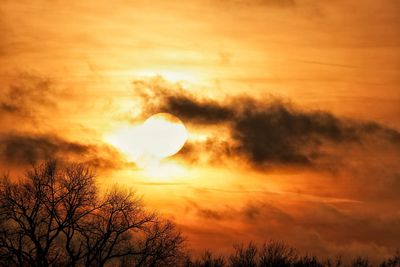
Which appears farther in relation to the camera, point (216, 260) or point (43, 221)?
point (216, 260)

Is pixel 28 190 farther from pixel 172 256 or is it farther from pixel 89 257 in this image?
pixel 172 256

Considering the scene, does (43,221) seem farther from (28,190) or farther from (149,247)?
(149,247)

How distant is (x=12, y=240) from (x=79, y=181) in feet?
22.8

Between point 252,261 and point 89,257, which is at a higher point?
point 252,261

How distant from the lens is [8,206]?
63.5 meters

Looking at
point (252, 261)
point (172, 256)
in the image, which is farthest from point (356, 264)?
point (172, 256)

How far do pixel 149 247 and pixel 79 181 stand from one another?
8.05m

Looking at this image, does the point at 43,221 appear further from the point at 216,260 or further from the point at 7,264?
the point at 216,260

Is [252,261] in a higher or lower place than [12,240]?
higher

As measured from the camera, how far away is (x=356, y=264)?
112 meters

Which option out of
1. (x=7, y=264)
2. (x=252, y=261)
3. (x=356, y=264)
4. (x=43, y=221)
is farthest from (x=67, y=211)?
(x=356, y=264)

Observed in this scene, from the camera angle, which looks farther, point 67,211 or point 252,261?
point 252,261

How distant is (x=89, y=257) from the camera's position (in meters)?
66.2

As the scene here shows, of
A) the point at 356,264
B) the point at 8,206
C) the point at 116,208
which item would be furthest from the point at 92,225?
the point at 356,264
